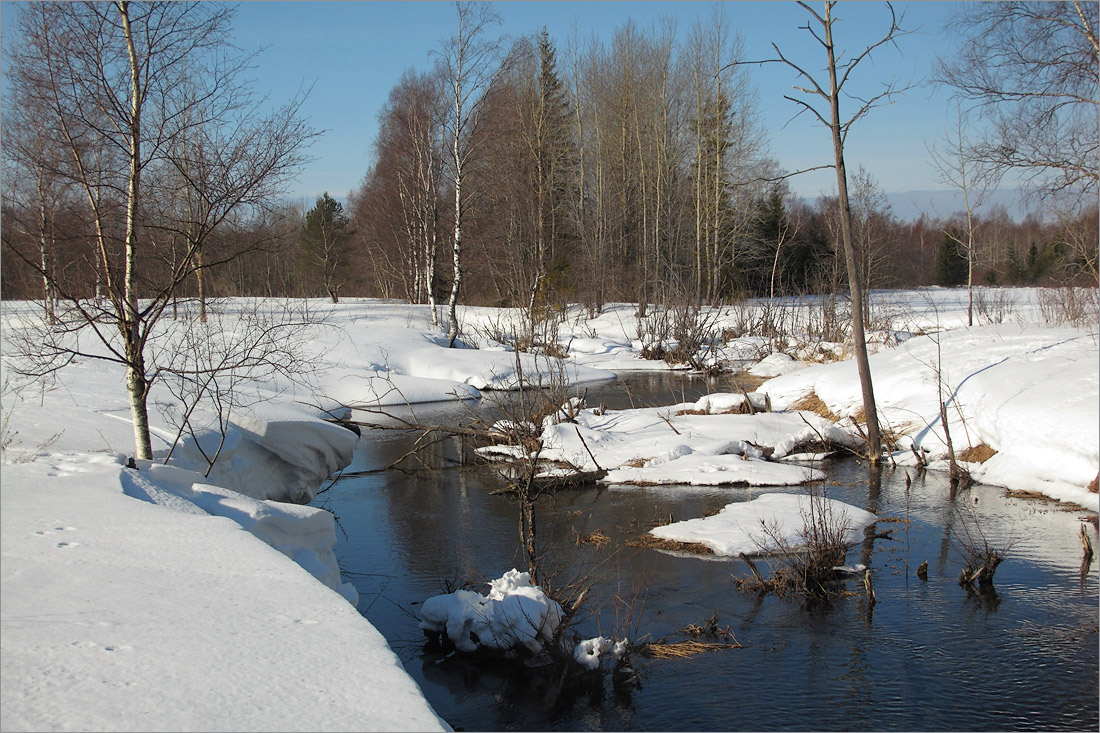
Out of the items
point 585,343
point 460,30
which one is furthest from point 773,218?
point 460,30

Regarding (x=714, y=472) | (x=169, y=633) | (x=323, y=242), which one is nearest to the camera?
(x=169, y=633)

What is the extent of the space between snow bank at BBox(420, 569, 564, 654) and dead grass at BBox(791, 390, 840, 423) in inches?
376

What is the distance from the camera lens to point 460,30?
2236 centimetres

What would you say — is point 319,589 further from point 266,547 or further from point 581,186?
point 581,186

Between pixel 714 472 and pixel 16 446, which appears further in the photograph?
pixel 714 472

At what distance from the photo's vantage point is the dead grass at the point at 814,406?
14.6 meters

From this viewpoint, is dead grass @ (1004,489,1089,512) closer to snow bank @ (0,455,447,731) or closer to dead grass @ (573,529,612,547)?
dead grass @ (573,529,612,547)

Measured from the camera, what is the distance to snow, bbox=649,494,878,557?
8.48m

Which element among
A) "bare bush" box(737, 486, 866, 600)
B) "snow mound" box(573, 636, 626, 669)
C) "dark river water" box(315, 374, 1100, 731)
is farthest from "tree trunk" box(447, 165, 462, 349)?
"snow mound" box(573, 636, 626, 669)

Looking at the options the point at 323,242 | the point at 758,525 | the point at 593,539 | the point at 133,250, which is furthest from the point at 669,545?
the point at 323,242

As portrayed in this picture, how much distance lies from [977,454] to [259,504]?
9983 millimetres

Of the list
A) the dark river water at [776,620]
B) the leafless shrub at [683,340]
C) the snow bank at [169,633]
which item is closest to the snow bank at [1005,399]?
the dark river water at [776,620]

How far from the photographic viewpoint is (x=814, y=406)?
50.3ft

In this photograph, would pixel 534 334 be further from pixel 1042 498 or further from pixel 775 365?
pixel 775 365
